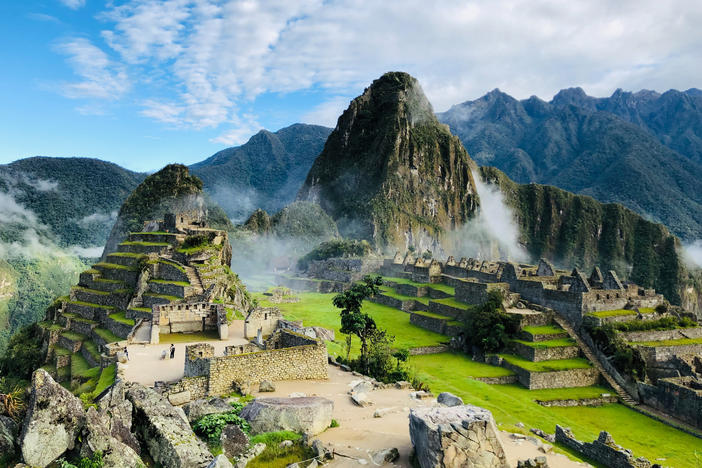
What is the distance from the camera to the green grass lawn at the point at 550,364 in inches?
1208

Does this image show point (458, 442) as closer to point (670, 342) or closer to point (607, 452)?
point (607, 452)

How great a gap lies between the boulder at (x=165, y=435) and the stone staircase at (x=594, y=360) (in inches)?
1137

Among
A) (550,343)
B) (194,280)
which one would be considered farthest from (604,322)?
(194,280)

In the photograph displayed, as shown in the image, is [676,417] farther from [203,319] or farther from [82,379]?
[82,379]

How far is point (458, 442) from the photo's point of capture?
961cm

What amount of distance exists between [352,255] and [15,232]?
92307 mm

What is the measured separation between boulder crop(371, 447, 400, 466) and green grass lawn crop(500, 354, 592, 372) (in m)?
22.5

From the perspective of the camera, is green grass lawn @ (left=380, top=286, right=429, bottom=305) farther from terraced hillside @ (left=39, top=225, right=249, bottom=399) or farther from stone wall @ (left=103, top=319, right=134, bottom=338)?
stone wall @ (left=103, top=319, right=134, bottom=338)

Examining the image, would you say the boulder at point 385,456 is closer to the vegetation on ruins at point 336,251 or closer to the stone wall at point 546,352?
the stone wall at point 546,352

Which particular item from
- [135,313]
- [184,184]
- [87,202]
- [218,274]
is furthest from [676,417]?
[87,202]

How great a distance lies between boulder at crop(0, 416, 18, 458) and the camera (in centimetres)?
794

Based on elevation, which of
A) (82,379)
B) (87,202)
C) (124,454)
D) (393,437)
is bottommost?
(82,379)

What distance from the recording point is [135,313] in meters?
28.1

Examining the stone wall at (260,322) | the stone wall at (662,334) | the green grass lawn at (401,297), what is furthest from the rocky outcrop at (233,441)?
the green grass lawn at (401,297)
